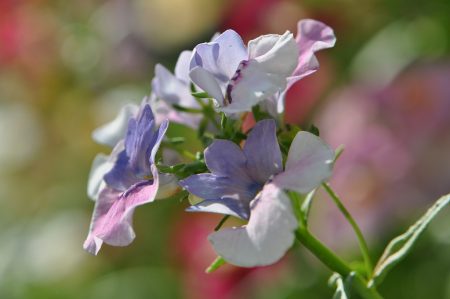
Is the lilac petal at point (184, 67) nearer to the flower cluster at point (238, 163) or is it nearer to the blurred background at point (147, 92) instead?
the flower cluster at point (238, 163)

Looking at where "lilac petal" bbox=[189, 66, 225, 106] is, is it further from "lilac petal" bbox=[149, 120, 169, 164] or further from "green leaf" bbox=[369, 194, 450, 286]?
"green leaf" bbox=[369, 194, 450, 286]

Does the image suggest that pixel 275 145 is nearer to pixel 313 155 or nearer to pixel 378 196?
pixel 313 155

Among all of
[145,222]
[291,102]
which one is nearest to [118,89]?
[145,222]

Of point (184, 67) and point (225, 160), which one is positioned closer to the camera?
point (225, 160)

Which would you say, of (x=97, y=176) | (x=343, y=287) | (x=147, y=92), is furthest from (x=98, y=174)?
(x=147, y=92)

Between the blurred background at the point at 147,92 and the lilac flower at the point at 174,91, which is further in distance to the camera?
the blurred background at the point at 147,92

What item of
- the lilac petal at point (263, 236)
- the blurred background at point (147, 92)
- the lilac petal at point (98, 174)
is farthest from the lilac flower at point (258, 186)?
the blurred background at point (147, 92)

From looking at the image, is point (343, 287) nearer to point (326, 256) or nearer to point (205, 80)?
point (326, 256)
